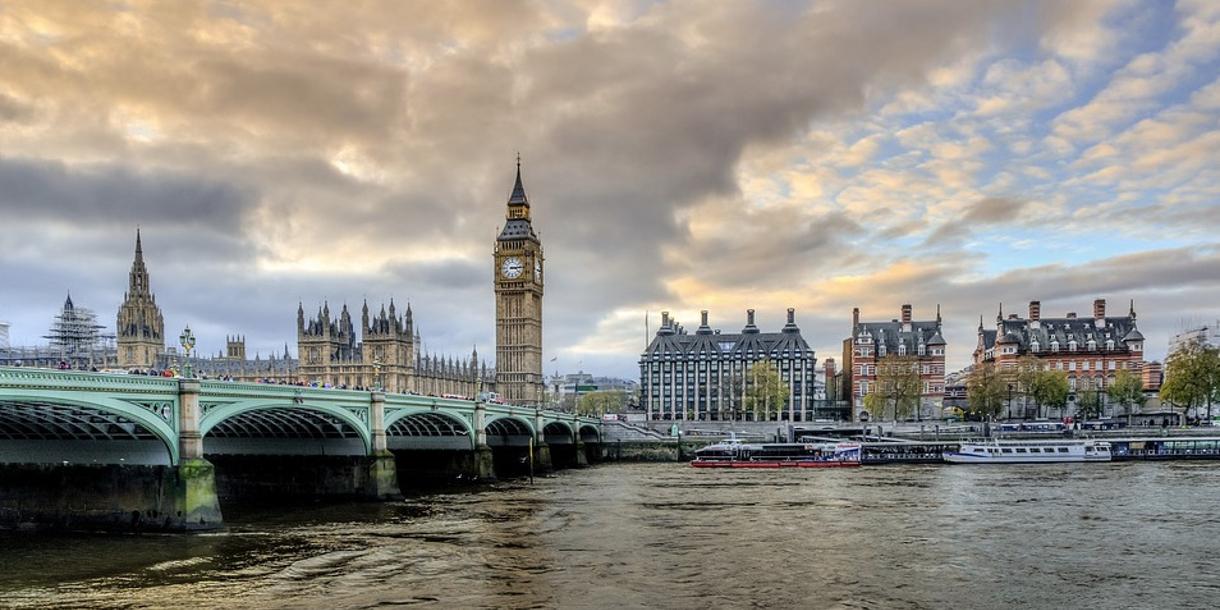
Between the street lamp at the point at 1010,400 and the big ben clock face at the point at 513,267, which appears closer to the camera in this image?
the street lamp at the point at 1010,400

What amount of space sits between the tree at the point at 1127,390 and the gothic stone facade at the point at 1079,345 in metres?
5.10

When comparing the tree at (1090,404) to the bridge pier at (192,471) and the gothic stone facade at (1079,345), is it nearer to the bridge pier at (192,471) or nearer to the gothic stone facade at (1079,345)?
the gothic stone facade at (1079,345)

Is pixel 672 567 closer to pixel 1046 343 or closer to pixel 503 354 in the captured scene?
pixel 1046 343

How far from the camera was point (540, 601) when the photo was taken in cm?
2886

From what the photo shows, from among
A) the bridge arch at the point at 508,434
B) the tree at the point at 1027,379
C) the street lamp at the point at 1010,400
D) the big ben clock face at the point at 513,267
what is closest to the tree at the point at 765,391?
the street lamp at the point at 1010,400

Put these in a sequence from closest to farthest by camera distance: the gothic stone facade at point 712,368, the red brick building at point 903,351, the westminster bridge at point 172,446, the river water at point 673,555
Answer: the river water at point 673,555 → the westminster bridge at point 172,446 → the red brick building at point 903,351 → the gothic stone facade at point 712,368

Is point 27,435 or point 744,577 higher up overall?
point 27,435

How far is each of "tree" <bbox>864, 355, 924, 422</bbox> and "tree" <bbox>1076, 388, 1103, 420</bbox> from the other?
2090 centimetres

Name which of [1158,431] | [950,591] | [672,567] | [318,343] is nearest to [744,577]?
[672,567]

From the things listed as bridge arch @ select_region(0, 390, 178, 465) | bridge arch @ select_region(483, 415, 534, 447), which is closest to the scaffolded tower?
bridge arch @ select_region(483, 415, 534, 447)

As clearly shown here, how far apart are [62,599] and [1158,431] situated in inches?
4125

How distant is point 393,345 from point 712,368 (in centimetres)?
5948

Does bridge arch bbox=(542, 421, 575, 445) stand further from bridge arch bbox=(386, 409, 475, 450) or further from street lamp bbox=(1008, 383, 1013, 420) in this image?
street lamp bbox=(1008, 383, 1013, 420)

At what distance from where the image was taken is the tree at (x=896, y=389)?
128375 mm
